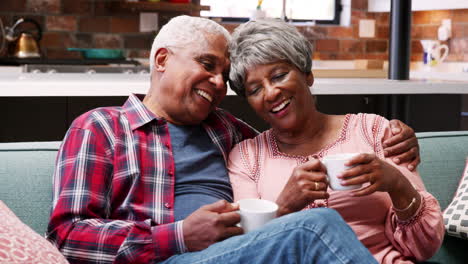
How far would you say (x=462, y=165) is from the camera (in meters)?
2.13

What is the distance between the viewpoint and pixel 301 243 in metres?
1.33

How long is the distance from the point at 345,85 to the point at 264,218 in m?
1.36

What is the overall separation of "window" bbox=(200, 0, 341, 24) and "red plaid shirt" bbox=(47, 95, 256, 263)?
3.69m

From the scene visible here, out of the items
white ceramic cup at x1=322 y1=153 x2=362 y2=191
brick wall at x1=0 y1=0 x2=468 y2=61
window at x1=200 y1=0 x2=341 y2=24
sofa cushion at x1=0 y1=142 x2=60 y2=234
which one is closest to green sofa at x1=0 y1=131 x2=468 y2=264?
sofa cushion at x1=0 y1=142 x2=60 y2=234

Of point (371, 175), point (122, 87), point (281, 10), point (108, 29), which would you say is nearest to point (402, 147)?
point (371, 175)

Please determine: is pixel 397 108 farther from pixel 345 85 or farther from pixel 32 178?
pixel 32 178

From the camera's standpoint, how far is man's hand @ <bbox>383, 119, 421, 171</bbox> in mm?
1714

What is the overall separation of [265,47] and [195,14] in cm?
375

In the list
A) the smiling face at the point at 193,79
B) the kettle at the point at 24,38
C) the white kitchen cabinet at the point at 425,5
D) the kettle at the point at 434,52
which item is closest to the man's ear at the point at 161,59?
the smiling face at the point at 193,79

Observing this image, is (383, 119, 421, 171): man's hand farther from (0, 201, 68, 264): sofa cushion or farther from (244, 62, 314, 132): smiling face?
(0, 201, 68, 264): sofa cushion

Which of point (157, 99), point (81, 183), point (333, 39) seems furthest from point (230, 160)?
point (333, 39)

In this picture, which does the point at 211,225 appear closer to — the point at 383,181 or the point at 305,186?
the point at 305,186

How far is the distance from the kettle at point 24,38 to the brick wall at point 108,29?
7 centimetres

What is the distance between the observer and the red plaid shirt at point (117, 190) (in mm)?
1496
